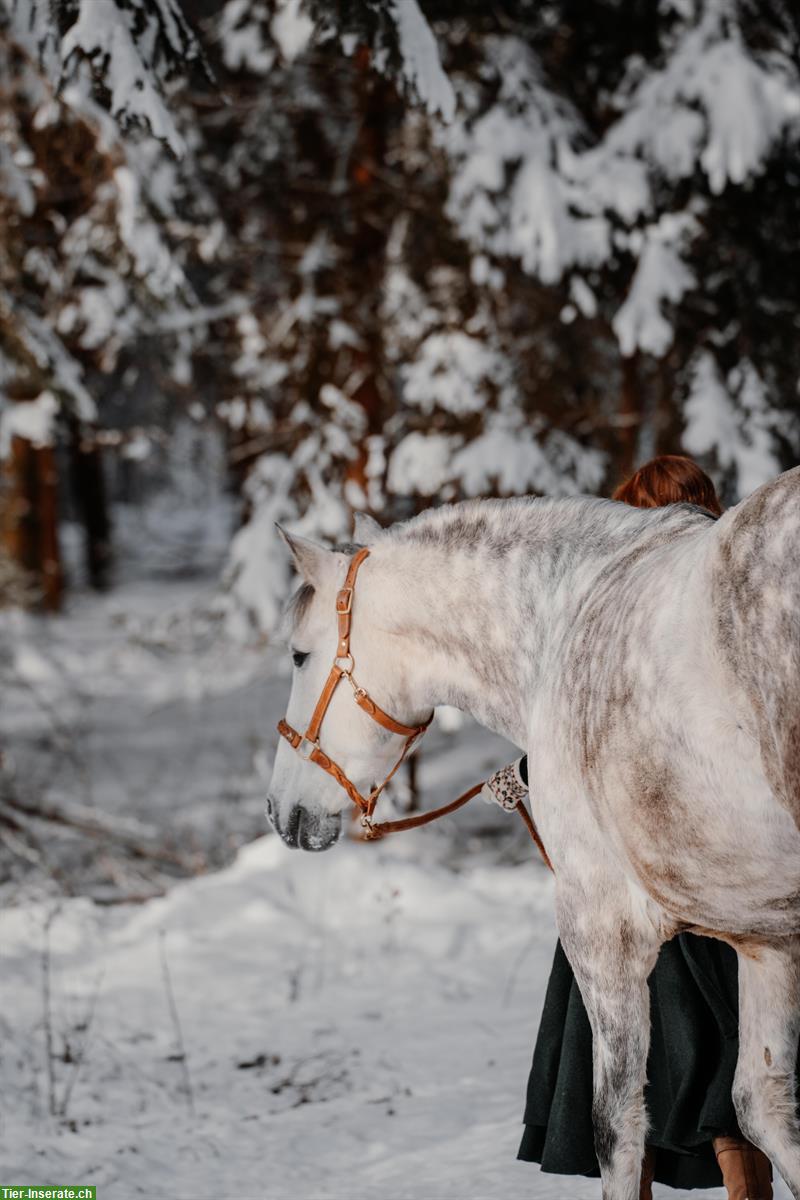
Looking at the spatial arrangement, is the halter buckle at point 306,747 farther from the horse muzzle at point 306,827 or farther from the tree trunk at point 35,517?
the tree trunk at point 35,517

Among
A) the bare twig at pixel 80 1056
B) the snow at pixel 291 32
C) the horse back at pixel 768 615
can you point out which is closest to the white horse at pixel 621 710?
the horse back at pixel 768 615

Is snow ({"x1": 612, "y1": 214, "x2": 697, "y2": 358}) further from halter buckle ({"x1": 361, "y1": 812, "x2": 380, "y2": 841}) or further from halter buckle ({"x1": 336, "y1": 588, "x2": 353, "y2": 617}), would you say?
halter buckle ({"x1": 361, "y1": 812, "x2": 380, "y2": 841})

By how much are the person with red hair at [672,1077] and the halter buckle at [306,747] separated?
1.88ft

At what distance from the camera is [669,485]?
362 centimetres

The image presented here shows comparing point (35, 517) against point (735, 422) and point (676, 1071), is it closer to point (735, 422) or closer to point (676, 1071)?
point (735, 422)

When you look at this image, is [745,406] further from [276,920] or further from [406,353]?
[276,920]

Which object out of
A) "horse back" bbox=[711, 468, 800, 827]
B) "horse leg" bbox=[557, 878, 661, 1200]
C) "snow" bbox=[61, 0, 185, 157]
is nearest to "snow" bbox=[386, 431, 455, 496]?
"snow" bbox=[61, 0, 185, 157]

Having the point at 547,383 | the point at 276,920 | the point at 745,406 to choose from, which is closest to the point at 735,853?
the point at 276,920

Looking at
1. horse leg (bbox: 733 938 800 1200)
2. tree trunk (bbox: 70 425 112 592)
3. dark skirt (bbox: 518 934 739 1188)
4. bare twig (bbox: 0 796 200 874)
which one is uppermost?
horse leg (bbox: 733 938 800 1200)

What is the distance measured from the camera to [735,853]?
2279 mm

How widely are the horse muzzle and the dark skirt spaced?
905 mm

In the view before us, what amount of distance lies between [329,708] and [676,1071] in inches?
58.6

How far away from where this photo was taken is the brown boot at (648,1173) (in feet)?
10.6

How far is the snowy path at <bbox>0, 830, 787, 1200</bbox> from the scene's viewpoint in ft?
13.7
